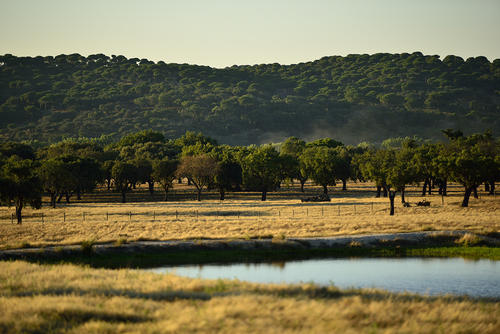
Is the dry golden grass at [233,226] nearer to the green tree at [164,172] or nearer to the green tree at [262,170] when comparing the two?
the green tree at [262,170]

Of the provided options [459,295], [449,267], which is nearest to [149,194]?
[449,267]

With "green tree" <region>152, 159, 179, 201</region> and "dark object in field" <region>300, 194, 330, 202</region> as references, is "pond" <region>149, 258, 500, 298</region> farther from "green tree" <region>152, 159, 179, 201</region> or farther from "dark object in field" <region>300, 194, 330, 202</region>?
"green tree" <region>152, 159, 179, 201</region>

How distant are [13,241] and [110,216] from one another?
25.6 m

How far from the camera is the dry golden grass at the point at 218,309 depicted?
19.5 m

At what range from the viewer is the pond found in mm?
30312

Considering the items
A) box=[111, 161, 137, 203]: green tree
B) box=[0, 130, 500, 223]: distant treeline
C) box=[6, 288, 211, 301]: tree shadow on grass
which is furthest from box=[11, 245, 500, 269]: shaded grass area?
box=[111, 161, 137, 203]: green tree

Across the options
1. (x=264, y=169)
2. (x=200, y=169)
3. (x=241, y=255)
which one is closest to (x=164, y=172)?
(x=200, y=169)

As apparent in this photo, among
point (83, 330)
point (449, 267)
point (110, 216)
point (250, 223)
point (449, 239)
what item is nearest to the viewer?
point (83, 330)

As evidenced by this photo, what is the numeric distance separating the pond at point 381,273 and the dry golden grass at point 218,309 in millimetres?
4529

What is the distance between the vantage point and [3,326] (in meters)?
19.5

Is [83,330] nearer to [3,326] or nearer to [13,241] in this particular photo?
[3,326]

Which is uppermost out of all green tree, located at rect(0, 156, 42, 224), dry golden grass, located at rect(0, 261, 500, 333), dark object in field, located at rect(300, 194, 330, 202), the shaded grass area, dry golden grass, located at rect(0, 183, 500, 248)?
green tree, located at rect(0, 156, 42, 224)

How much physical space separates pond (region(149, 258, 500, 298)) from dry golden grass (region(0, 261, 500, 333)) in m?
4.53

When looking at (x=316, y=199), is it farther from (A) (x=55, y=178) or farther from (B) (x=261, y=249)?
(B) (x=261, y=249)
